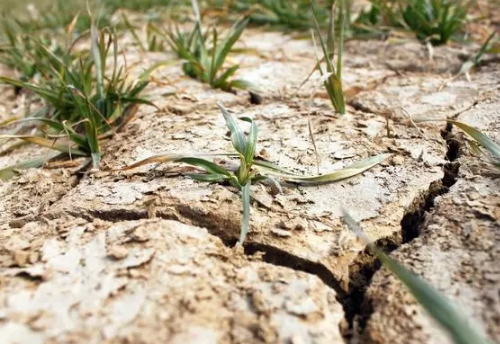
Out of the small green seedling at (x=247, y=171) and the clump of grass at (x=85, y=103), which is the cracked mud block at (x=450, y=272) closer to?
the small green seedling at (x=247, y=171)

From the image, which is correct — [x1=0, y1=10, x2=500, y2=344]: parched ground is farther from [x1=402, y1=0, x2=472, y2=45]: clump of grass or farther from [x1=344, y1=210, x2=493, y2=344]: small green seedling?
[x1=402, y1=0, x2=472, y2=45]: clump of grass

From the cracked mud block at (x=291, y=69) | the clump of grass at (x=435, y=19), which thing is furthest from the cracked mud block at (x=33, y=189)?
the clump of grass at (x=435, y=19)

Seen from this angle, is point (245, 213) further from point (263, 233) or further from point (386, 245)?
point (386, 245)

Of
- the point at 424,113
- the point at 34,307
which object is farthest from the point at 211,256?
the point at 424,113

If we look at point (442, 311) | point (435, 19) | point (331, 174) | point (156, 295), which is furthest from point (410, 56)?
point (156, 295)

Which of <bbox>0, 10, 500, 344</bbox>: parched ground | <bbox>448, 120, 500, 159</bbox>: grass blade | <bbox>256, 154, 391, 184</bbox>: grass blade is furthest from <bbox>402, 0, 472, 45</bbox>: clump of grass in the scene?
<bbox>256, 154, 391, 184</bbox>: grass blade
